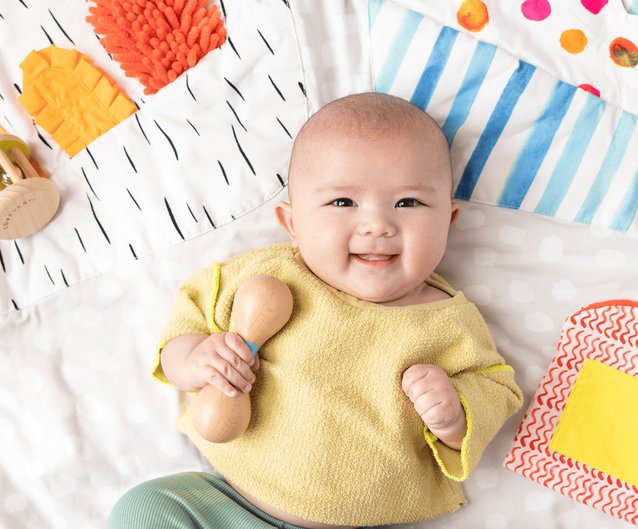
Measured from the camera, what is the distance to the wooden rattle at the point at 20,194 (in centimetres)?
127

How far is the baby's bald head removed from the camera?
111cm

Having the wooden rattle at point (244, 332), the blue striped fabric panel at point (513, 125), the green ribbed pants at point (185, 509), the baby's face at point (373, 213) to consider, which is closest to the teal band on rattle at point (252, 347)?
the wooden rattle at point (244, 332)

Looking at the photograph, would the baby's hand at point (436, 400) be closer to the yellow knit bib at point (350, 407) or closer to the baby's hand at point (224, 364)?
the yellow knit bib at point (350, 407)

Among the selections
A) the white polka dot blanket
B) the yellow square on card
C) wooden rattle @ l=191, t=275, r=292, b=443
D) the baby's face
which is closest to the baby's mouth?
the baby's face

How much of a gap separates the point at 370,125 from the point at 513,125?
323 millimetres

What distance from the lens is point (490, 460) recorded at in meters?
1.27

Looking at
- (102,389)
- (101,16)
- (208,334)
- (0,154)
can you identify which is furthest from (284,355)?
(101,16)

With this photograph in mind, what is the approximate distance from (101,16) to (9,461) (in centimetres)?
83

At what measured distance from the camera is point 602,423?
1226 mm

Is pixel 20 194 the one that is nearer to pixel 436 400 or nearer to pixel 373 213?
pixel 373 213

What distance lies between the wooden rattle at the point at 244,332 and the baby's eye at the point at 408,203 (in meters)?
0.21

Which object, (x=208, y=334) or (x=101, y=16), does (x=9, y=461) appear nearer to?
(x=208, y=334)

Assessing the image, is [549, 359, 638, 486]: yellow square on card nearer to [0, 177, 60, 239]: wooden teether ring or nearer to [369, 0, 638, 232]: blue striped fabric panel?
[369, 0, 638, 232]: blue striped fabric panel

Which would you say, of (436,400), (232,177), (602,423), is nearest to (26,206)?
(232,177)
